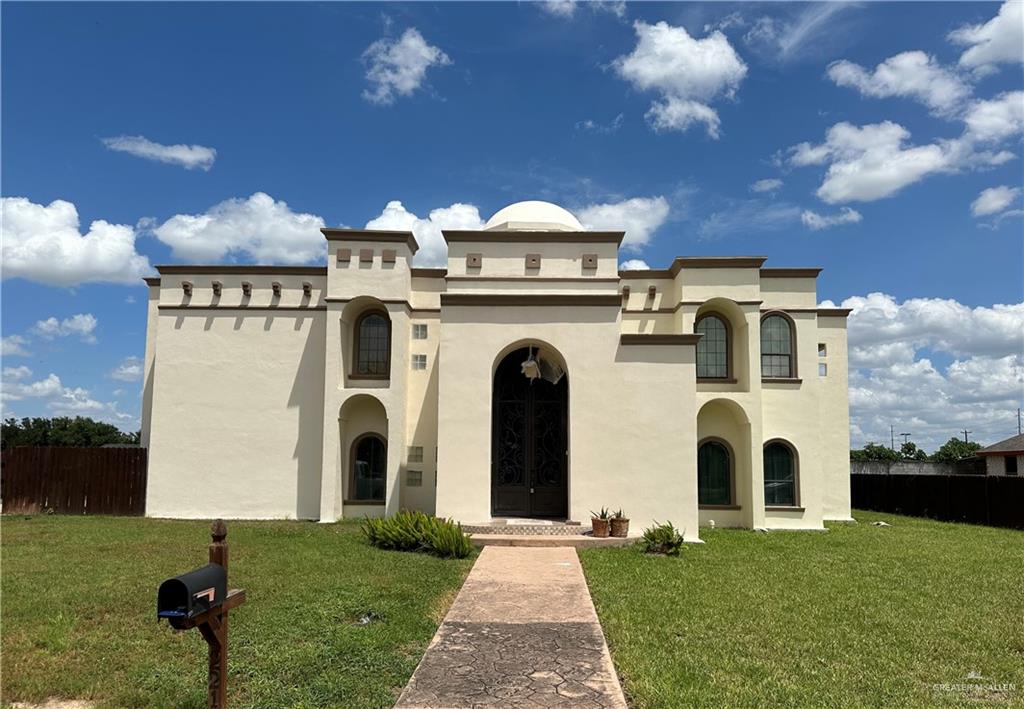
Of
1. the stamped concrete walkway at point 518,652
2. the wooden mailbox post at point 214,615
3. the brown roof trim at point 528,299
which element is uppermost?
the brown roof trim at point 528,299

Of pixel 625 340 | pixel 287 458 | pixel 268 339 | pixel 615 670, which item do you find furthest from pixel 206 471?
pixel 615 670

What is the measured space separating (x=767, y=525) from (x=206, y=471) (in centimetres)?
1453

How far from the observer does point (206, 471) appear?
59.9ft

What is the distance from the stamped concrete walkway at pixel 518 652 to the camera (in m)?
5.79

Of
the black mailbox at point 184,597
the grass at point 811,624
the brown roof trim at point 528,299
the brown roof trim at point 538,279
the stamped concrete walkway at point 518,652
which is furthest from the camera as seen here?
the brown roof trim at point 538,279

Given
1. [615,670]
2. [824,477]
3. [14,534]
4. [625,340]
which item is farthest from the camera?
[824,477]

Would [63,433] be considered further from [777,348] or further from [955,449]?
[955,449]

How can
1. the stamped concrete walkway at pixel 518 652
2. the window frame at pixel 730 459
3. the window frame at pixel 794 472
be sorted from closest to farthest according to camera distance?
the stamped concrete walkway at pixel 518 652
the window frame at pixel 794 472
the window frame at pixel 730 459

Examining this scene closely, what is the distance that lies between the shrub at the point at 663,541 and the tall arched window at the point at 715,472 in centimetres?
535

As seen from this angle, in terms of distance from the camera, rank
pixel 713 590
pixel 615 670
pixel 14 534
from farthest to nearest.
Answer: pixel 14 534
pixel 713 590
pixel 615 670

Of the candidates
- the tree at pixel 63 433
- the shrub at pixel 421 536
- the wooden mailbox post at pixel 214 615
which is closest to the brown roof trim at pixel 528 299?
the shrub at pixel 421 536

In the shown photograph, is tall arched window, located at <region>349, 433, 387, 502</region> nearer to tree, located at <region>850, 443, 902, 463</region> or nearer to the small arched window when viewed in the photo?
the small arched window

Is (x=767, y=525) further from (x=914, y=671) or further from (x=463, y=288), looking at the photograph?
(x=914, y=671)

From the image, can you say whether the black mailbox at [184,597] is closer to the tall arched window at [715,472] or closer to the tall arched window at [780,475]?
the tall arched window at [715,472]
